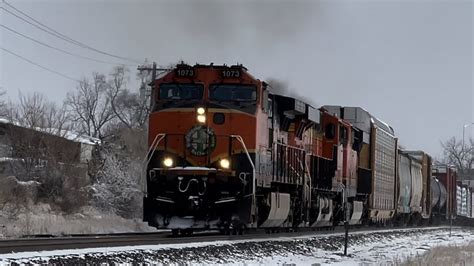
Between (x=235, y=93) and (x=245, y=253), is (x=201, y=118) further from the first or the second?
(x=245, y=253)

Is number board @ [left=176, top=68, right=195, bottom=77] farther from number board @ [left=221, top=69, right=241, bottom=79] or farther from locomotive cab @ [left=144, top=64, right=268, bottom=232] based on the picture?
number board @ [left=221, top=69, right=241, bottom=79]

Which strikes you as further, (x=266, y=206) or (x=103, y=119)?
(x=103, y=119)

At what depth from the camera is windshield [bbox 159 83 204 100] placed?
16.0 meters

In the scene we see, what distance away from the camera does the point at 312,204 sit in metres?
20.8

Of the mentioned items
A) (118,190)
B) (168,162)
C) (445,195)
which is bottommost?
(118,190)

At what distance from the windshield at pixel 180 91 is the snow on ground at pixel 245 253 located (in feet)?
12.4

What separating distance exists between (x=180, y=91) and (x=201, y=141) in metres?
1.47

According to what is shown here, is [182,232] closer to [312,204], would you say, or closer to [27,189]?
[312,204]

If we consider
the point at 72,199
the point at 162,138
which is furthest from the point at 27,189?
the point at 162,138

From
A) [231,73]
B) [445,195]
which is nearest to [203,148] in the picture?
[231,73]

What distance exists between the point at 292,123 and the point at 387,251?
436cm

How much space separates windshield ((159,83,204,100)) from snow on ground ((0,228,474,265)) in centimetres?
376

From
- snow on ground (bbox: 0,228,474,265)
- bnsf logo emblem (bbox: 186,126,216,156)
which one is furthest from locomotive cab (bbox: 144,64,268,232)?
snow on ground (bbox: 0,228,474,265)

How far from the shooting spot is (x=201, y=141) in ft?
50.6
